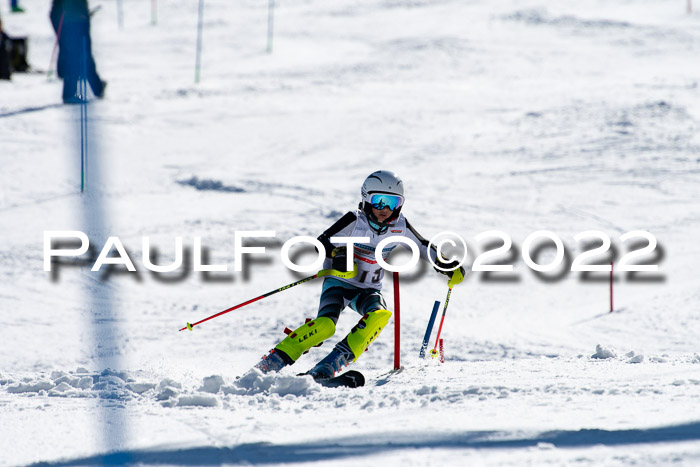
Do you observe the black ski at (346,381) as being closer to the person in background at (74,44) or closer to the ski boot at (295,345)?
the ski boot at (295,345)

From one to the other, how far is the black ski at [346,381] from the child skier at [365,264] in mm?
296

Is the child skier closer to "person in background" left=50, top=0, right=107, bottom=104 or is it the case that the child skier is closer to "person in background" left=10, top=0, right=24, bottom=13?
"person in background" left=50, top=0, right=107, bottom=104

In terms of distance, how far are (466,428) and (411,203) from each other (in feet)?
21.3

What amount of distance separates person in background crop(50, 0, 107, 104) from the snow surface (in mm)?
458

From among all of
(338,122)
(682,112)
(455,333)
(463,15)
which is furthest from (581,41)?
(455,333)

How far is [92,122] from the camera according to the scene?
480 inches

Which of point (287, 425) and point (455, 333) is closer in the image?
point (287, 425)

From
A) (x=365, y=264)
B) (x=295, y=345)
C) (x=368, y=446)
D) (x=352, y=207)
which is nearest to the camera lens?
(x=368, y=446)

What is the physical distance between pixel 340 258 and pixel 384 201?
17.7 inches

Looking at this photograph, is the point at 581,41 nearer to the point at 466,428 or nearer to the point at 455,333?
the point at 455,333

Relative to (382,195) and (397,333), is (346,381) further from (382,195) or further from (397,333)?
(382,195)

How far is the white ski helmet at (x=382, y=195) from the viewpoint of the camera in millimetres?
5102

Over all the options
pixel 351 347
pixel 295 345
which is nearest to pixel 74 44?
pixel 295 345

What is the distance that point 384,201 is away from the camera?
514 centimetres
